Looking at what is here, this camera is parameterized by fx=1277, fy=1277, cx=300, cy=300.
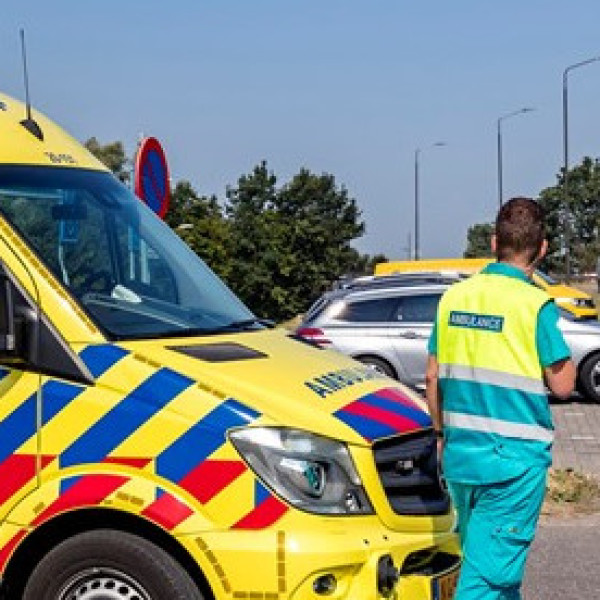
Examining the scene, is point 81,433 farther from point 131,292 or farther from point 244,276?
point 244,276

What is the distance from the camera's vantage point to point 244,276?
158 ft

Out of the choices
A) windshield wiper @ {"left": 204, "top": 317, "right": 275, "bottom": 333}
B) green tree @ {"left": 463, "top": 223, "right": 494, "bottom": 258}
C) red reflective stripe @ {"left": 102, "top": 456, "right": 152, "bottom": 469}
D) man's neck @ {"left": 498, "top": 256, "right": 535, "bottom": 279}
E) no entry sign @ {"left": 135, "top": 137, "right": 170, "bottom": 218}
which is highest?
no entry sign @ {"left": 135, "top": 137, "right": 170, "bottom": 218}

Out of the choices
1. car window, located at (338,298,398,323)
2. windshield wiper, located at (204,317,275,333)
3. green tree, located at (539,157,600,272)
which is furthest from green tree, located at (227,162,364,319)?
windshield wiper, located at (204,317,275,333)

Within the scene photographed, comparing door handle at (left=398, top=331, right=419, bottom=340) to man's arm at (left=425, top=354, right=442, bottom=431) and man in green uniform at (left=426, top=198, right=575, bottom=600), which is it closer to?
man's arm at (left=425, top=354, right=442, bottom=431)

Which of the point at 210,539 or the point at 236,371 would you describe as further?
the point at 236,371

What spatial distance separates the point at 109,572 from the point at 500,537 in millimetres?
1399

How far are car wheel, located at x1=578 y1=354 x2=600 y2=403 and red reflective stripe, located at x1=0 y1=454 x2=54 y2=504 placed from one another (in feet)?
39.1

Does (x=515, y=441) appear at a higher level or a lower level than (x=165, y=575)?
higher

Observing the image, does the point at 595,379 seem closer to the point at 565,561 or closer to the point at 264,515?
the point at 565,561

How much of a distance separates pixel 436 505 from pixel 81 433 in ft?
4.63

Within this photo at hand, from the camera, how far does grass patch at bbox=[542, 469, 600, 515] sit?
858 centimetres

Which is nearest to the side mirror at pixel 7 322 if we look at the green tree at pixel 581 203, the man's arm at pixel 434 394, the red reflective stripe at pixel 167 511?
the red reflective stripe at pixel 167 511

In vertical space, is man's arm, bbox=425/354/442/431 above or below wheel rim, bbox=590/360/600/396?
above

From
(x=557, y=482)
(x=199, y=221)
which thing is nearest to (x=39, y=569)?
(x=557, y=482)
